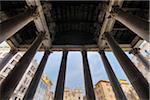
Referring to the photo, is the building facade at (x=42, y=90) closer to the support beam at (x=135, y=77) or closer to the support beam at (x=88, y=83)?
the support beam at (x=88, y=83)

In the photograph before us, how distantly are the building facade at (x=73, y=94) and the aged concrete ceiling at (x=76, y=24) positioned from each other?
9471 cm

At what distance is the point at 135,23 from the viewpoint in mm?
7605

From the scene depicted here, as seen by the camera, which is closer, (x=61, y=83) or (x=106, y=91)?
(x=61, y=83)

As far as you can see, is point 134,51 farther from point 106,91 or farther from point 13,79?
point 106,91

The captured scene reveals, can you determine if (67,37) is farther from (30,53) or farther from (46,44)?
(30,53)

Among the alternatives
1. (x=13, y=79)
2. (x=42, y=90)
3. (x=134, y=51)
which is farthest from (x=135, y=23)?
(x=42, y=90)

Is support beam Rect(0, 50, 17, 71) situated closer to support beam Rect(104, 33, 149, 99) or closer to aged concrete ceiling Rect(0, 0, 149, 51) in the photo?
aged concrete ceiling Rect(0, 0, 149, 51)

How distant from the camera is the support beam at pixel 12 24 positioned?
7.06 m

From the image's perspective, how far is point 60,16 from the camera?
1331 centimetres

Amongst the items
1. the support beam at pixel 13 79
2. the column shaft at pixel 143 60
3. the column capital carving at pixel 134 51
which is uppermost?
the column capital carving at pixel 134 51

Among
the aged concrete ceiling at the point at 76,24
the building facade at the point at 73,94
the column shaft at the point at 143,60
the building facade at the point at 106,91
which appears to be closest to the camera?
the aged concrete ceiling at the point at 76,24

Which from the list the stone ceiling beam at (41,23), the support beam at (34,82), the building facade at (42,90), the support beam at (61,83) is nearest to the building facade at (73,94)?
the building facade at (42,90)

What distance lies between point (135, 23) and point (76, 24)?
291 inches

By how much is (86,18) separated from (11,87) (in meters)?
9.06
